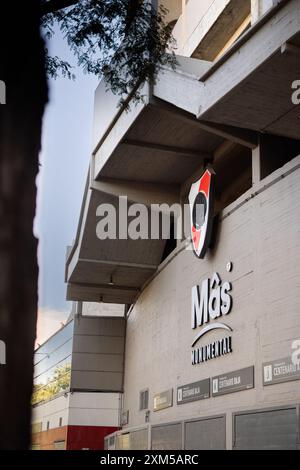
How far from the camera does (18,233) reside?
83.0 inches

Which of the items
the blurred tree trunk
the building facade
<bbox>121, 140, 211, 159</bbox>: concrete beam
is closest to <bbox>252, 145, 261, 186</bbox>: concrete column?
the building facade

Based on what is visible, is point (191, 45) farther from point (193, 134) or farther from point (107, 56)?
point (107, 56)

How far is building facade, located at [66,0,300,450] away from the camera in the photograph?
10.8 meters

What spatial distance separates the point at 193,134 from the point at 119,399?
1262cm

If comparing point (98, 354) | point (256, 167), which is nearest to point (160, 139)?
point (256, 167)

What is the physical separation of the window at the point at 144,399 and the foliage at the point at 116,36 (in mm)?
14069

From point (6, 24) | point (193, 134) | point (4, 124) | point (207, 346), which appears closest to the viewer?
point (4, 124)

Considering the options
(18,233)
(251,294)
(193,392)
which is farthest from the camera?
(193,392)

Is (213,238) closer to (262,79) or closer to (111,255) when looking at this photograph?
(262,79)

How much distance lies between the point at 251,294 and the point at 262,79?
14.4 ft

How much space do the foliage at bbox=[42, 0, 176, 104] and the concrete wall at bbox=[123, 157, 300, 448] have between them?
4.69 metres

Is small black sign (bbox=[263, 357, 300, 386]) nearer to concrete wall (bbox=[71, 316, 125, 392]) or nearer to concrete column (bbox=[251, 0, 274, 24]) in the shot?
concrete column (bbox=[251, 0, 274, 24])
